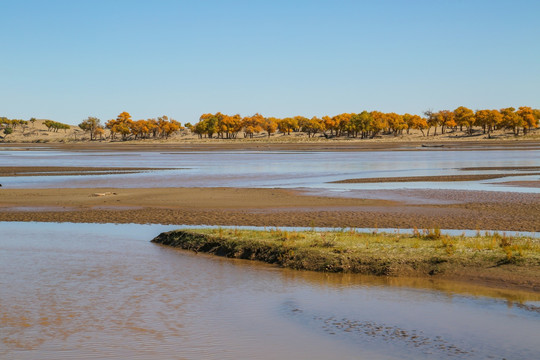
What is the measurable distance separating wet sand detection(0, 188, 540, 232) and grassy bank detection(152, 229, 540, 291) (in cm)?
487

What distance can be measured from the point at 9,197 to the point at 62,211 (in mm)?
7478

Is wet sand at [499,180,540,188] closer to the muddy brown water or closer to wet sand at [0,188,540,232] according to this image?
wet sand at [0,188,540,232]

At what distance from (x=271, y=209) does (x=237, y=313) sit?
1559cm

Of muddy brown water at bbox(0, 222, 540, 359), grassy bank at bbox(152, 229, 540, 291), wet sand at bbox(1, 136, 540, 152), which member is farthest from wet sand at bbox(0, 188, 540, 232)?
wet sand at bbox(1, 136, 540, 152)

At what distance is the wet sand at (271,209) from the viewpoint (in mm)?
24344

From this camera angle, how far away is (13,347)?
1087 cm

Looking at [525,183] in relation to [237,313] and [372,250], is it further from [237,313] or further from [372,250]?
[237,313]

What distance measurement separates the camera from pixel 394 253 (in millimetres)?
16922

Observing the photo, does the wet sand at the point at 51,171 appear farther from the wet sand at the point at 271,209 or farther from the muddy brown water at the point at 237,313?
the muddy brown water at the point at 237,313

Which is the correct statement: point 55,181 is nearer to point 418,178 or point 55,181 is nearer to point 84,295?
point 418,178

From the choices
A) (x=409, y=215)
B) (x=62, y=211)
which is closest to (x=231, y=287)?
(x=409, y=215)

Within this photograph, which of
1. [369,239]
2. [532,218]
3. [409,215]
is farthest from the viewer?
[409,215]

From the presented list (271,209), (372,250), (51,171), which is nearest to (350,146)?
(51,171)

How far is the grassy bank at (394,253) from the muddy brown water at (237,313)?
0.62 m
